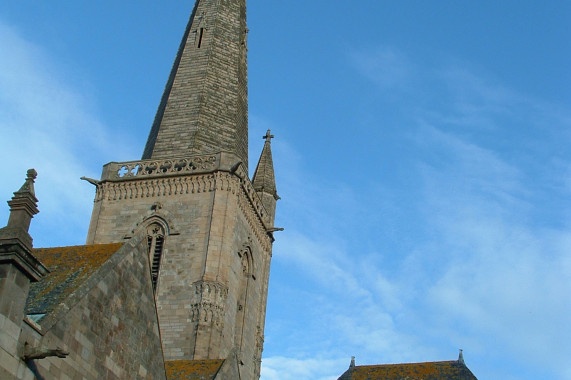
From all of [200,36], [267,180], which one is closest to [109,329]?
[267,180]

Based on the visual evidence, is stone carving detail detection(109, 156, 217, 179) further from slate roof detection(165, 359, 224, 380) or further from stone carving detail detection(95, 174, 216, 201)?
slate roof detection(165, 359, 224, 380)

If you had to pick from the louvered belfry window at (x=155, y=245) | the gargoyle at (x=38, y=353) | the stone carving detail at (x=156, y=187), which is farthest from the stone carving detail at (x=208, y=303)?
the gargoyle at (x=38, y=353)

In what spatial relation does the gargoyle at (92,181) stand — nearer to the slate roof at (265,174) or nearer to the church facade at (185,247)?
the church facade at (185,247)

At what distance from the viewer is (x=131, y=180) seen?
30.2 meters

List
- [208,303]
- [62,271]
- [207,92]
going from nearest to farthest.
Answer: [62,271] → [208,303] → [207,92]

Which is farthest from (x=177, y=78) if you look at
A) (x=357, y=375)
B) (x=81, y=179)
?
(x=357, y=375)

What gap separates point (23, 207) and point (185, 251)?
17163 mm

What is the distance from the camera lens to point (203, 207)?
2862 cm

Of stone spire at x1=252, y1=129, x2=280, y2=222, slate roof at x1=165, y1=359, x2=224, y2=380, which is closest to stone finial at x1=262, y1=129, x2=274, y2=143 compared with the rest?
stone spire at x1=252, y1=129, x2=280, y2=222

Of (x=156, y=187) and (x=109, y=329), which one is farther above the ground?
(x=156, y=187)

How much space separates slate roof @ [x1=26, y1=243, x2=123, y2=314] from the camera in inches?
448

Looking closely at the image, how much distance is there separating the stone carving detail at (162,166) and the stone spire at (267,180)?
4.25 meters

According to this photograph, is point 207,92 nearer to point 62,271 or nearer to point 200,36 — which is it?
point 200,36

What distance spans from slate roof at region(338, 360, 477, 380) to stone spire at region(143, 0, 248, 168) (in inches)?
347
